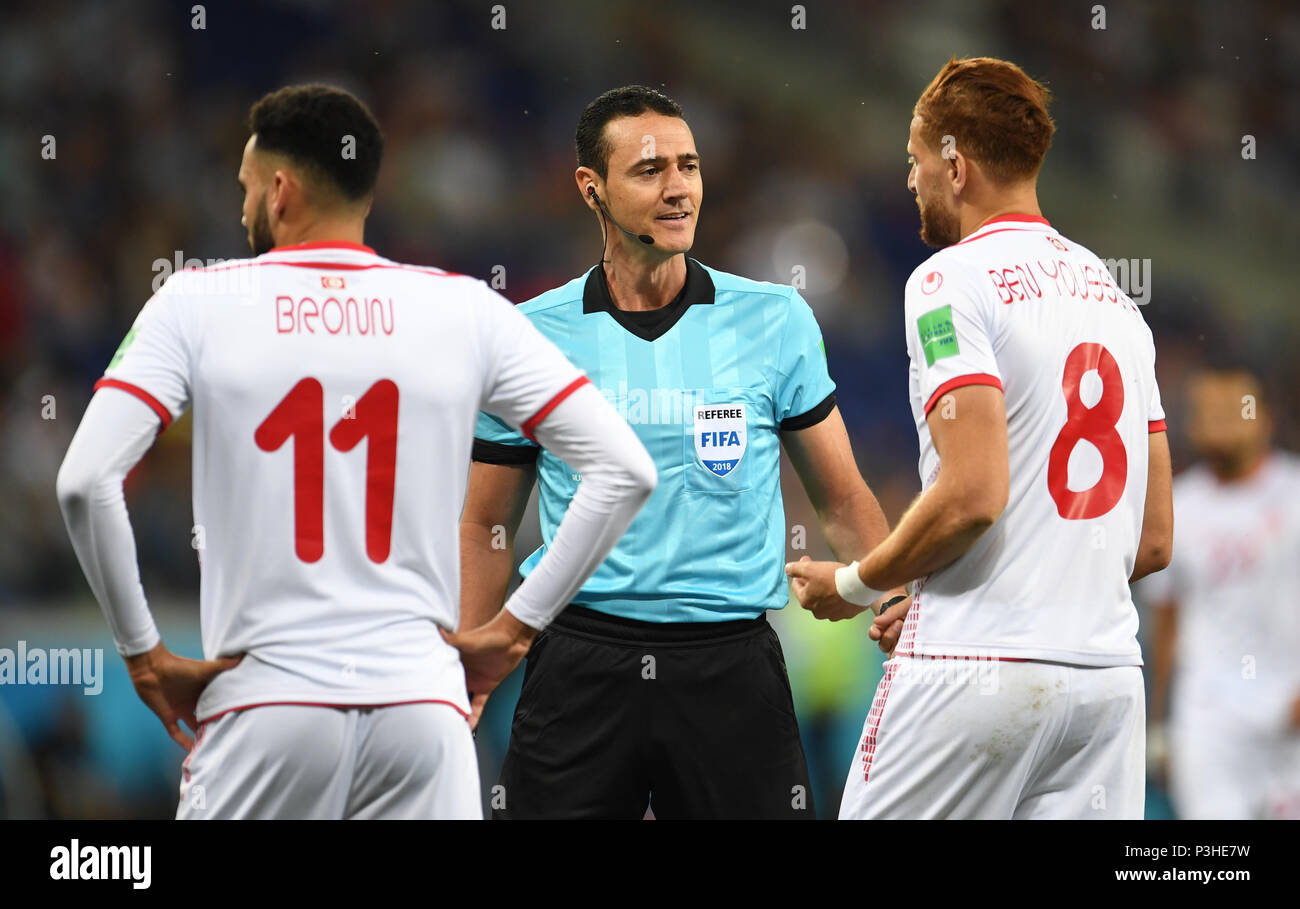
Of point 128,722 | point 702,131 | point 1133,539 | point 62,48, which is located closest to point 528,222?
point 702,131

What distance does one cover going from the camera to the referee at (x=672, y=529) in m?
3.29

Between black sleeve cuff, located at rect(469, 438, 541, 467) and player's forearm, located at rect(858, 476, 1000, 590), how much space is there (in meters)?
0.99

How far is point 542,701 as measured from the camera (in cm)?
337

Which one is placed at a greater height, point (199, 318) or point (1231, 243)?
point (1231, 243)

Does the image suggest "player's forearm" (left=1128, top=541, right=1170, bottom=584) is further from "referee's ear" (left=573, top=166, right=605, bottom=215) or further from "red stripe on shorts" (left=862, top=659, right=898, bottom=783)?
"referee's ear" (left=573, top=166, right=605, bottom=215)

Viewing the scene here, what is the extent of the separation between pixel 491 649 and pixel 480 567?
0.89 meters

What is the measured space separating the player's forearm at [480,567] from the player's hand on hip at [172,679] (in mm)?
1090

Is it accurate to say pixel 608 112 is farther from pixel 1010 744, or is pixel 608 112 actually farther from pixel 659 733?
pixel 1010 744

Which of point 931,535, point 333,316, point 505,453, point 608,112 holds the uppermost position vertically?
point 608,112

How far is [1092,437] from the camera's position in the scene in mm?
2840

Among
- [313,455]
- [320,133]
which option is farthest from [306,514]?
[320,133]

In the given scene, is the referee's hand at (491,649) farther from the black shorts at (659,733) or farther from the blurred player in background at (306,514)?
the black shorts at (659,733)
